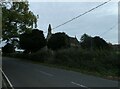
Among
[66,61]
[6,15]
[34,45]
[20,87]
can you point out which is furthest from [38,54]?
[20,87]

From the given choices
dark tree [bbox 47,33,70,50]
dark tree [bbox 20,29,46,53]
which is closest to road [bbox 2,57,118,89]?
dark tree [bbox 47,33,70,50]

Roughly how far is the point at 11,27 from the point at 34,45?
25.5 metres

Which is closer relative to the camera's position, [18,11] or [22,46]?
[18,11]

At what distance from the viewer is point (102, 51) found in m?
42.3

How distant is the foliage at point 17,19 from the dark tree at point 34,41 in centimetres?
2199

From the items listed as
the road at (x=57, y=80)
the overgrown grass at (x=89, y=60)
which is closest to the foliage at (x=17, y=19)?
the overgrown grass at (x=89, y=60)

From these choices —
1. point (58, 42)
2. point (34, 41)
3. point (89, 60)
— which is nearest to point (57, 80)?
point (89, 60)

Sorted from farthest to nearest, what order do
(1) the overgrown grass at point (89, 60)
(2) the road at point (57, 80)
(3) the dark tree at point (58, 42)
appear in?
(3) the dark tree at point (58, 42) → (1) the overgrown grass at point (89, 60) → (2) the road at point (57, 80)

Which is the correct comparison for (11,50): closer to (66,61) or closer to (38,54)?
(38,54)

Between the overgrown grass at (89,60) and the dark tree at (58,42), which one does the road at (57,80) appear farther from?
the dark tree at (58,42)

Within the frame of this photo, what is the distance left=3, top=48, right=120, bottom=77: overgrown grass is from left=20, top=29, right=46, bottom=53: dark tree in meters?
11.6

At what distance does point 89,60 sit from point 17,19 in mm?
11720

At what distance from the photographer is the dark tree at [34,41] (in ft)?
235

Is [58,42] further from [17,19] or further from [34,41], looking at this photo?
[17,19]
